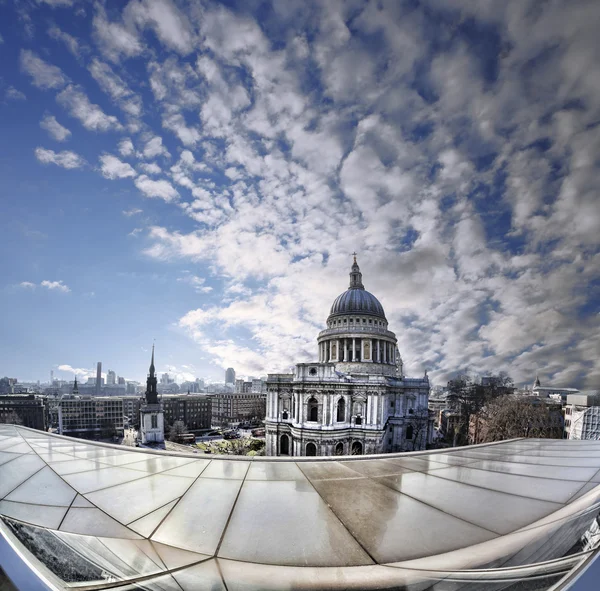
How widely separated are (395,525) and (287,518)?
1.14m

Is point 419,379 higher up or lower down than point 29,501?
lower down

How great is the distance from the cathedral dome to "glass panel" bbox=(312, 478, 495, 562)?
153 ft

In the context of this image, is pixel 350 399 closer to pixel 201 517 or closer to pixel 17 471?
pixel 17 471

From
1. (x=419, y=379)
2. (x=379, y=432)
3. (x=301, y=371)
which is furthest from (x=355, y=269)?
(x=379, y=432)

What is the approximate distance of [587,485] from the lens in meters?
3.94

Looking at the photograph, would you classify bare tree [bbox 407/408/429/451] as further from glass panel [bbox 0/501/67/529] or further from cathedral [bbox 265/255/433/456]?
glass panel [bbox 0/501/67/529]

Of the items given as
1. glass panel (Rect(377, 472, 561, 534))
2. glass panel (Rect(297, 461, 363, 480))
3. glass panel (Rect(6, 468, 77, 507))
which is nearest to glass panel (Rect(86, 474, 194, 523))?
glass panel (Rect(6, 468, 77, 507))

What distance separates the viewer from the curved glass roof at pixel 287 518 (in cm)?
209

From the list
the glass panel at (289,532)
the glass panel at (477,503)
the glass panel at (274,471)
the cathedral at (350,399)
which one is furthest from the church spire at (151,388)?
the glass panel at (477,503)

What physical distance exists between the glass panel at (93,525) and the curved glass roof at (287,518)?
0.01m

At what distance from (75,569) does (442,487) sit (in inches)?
164

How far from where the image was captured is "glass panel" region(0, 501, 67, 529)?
9.10 feet

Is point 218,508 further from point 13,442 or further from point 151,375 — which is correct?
point 151,375

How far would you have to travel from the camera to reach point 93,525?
2.80 m
